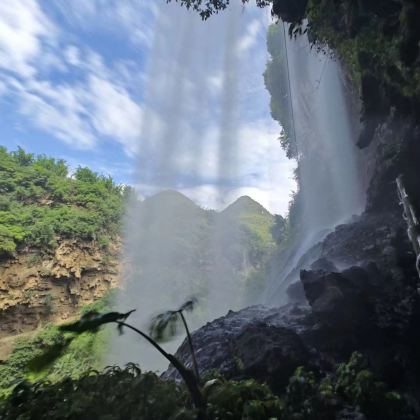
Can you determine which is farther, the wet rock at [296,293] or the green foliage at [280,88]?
the green foliage at [280,88]

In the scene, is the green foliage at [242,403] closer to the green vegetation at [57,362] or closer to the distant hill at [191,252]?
the green vegetation at [57,362]

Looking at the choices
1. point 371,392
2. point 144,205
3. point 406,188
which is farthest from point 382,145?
point 144,205

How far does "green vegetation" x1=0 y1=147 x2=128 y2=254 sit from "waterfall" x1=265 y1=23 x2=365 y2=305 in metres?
13.9

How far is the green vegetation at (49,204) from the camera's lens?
69.1 feet

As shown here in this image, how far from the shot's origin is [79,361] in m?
18.3

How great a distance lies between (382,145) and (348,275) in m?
5.16

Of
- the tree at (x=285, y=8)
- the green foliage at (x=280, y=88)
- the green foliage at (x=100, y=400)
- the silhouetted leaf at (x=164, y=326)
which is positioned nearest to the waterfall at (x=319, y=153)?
the green foliage at (x=280, y=88)

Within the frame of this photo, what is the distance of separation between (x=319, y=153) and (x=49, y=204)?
21.1 meters

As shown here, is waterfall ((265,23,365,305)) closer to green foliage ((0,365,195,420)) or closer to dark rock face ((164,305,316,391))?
dark rock face ((164,305,316,391))

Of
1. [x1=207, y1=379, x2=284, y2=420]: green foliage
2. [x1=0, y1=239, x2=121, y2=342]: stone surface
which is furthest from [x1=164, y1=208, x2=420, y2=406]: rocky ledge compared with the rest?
[x1=0, y1=239, x2=121, y2=342]: stone surface

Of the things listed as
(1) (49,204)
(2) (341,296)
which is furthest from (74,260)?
(2) (341,296)

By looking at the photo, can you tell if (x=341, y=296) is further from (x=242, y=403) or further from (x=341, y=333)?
(x=242, y=403)

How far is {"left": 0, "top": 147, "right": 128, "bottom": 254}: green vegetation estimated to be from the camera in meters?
21.1

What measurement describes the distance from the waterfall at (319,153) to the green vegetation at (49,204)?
45.6ft
